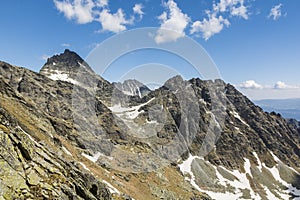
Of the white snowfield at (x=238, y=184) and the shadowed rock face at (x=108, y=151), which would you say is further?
the white snowfield at (x=238, y=184)

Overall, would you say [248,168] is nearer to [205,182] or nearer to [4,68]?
[205,182]

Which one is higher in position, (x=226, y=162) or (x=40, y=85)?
(x=40, y=85)

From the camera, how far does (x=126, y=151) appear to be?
12306cm

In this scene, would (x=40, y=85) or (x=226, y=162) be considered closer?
(x=40, y=85)

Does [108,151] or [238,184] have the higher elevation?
[108,151]

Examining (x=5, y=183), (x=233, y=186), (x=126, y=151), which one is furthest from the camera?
(x=233, y=186)

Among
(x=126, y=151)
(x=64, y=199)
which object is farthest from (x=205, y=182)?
(x=64, y=199)

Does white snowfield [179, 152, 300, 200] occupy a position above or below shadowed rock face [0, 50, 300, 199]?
below

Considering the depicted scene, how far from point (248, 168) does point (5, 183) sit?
631 feet

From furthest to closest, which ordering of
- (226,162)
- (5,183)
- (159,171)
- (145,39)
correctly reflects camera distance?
(226,162) < (159,171) < (145,39) < (5,183)

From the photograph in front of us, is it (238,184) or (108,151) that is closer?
(108,151)

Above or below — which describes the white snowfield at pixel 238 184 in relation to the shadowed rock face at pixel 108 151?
below

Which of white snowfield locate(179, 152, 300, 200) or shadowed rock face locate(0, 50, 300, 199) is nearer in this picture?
shadowed rock face locate(0, 50, 300, 199)

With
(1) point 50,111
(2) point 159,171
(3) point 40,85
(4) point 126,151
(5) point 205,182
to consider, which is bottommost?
(5) point 205,182
